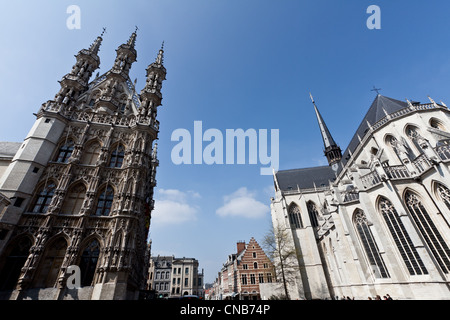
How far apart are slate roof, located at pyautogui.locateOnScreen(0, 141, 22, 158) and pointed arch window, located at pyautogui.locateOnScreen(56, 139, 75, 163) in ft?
10.6

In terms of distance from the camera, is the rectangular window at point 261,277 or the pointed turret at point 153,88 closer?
the pointed turret at point 153,88

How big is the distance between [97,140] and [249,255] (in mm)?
31739

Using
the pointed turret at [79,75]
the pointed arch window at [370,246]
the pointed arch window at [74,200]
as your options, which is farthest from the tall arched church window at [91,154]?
the pointed arch window at [370,246]

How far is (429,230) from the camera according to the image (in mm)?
13609

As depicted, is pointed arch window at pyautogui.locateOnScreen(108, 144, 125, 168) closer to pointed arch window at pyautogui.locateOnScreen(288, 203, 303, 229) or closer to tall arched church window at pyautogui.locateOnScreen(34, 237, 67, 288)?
tall arched church window at pyautogui.locateOnScreen(34, 237, 67, 288)

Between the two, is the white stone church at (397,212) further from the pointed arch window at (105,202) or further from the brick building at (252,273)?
the pointed arch window at (105,202)

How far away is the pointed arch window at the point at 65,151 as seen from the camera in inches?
604

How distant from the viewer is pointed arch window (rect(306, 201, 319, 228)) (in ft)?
103

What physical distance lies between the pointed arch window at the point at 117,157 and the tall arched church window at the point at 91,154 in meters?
1.15

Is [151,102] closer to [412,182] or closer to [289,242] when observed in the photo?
[412,182]

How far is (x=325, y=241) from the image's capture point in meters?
26.0

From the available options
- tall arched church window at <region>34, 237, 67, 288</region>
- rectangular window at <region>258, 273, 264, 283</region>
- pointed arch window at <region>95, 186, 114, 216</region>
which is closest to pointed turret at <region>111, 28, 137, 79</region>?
pointed arch window at <region>95, 186, 114, 216</region>
